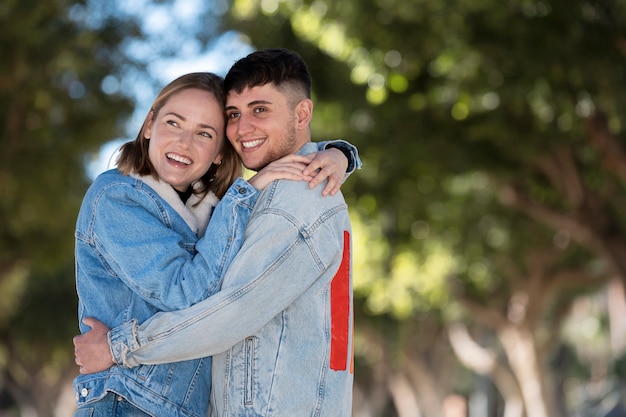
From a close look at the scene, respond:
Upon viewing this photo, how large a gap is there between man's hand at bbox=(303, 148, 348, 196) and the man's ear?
0.17m

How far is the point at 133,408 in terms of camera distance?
11.2 ft

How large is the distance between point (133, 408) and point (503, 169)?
11.7 m

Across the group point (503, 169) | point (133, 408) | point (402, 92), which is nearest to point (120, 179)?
point (133, 408)

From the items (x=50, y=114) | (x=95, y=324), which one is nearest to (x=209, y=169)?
(x=95, y=324)

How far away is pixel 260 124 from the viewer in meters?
3.69

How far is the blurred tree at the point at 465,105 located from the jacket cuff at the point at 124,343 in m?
7.78

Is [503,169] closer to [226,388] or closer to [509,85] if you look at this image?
[509,85]

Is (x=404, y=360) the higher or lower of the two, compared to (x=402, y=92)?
higher

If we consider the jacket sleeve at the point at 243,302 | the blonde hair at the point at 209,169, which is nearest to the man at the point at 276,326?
the jacket sleeve at the point at 243,302

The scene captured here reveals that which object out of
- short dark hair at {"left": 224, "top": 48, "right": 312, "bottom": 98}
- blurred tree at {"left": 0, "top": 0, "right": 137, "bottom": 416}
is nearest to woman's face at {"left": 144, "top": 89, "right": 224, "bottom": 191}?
short dark hair at {"left": 224, "top": 48, "right": 312, "bottom": 98}

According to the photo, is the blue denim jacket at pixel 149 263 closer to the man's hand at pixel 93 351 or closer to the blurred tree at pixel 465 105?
the man's hand at pixel 93 351

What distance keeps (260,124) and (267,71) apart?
0.20 meters

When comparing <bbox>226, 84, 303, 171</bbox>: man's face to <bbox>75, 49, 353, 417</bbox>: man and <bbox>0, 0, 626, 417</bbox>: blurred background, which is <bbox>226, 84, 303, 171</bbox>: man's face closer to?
<bbox>75, 49, 353, 417</bbox>: man

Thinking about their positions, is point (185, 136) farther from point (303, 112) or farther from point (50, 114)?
point (50, 114)
